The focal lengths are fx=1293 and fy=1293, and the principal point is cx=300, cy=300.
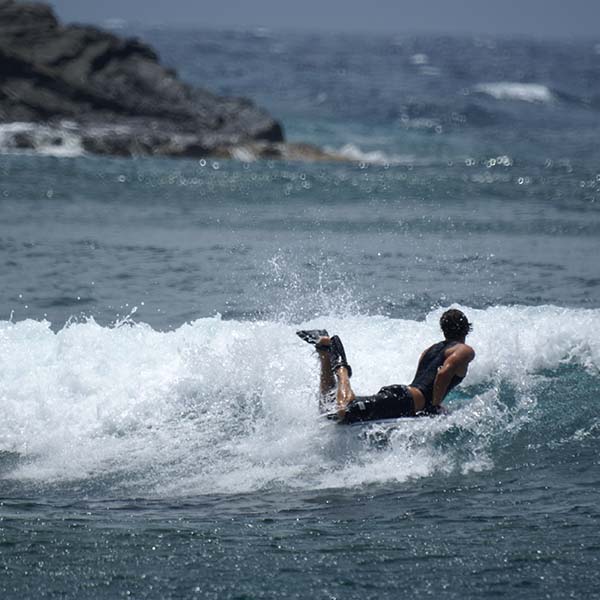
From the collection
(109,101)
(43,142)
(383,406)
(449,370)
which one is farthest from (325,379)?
(109,101)

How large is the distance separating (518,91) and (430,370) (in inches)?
2124

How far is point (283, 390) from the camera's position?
484 inches

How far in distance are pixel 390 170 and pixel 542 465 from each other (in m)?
20.2

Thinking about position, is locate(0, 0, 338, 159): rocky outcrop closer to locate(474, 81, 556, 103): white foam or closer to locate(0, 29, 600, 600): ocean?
locate(0, 29, 600, 600): ocean

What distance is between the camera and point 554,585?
28.1 ft

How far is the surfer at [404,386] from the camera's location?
10.9 metres

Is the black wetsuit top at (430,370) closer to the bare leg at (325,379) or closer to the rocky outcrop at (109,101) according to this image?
the bare leg at (325,379)

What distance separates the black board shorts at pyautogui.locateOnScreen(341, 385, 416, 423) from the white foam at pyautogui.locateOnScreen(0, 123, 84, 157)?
→ 839 inches

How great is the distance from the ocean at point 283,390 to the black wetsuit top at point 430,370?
28cm

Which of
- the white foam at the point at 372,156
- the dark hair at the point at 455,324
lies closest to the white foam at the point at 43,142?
the white foam at the point at 372,156

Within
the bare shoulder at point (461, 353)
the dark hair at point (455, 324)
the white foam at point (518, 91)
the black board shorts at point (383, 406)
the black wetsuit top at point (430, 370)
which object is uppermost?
the white foam at point (518, 91)

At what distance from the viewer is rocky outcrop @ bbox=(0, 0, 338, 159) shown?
33031mm

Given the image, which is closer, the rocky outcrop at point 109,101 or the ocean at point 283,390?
the ocean at point 283,390

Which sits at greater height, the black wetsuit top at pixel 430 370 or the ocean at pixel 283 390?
the black wetsuit top at pixel 430 370
